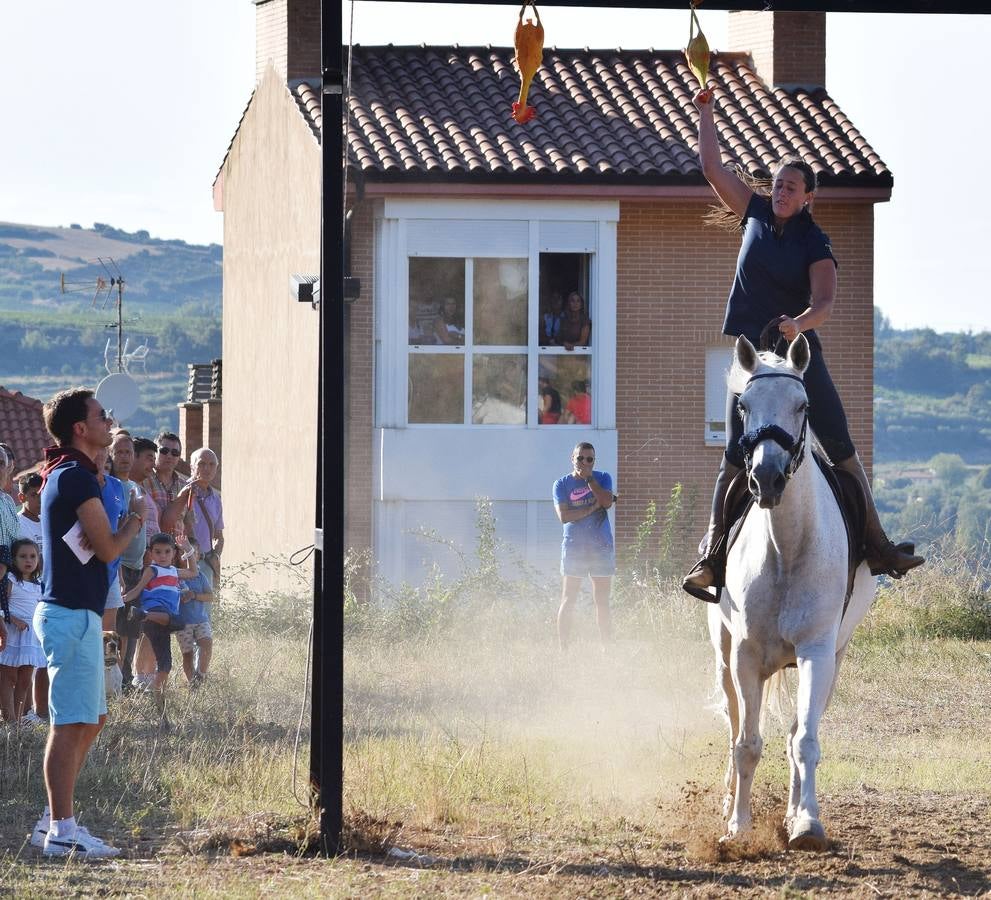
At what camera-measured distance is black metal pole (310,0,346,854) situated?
24.0 ft

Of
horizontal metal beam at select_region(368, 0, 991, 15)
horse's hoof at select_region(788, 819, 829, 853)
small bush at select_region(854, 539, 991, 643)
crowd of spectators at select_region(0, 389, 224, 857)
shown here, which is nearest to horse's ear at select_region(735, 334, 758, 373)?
horizontal metal beam at select_region(368, 0, 991, 15)

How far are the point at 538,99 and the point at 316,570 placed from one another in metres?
16.5

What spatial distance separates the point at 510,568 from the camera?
1983 cm

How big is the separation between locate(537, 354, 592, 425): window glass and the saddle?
43.1 feet

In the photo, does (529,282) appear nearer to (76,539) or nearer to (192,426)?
(76,539)

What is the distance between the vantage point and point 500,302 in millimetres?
21094

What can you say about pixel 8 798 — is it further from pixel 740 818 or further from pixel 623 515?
pixel 623 515

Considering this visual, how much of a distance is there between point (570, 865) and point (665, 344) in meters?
14.8

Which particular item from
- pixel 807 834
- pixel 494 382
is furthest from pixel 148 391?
pixel 807 834

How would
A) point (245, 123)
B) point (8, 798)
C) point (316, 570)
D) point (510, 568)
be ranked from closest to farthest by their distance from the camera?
point (316, 570), point (8, 798), point (510, 568), point (245, 123)

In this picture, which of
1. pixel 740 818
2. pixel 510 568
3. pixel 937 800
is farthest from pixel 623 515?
pixel 740 818

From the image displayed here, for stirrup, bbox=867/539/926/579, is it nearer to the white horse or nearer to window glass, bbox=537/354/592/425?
the white horse

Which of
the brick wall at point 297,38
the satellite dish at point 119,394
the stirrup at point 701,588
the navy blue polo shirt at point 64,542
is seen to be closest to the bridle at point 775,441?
the stirrup at point 701,588

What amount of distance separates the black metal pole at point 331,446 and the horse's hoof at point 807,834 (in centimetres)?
199
